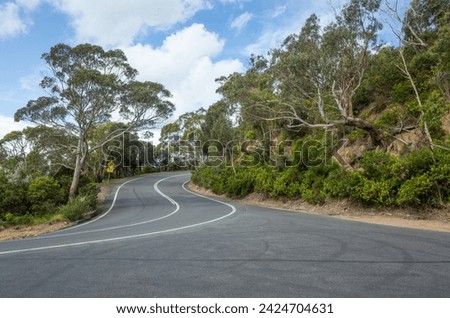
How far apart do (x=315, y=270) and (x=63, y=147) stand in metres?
25.6

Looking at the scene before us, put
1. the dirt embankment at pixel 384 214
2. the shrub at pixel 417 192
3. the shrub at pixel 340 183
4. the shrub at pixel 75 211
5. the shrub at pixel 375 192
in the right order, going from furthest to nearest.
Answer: the shrub at pixel 75 211 < the shrub at pixel 340 183 < the shrub at pixel 375 192 < the shrub at pixel 417 192 < the dirt embankment at pixel 384 214

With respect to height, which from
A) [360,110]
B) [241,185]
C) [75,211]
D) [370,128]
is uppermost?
[360,110]

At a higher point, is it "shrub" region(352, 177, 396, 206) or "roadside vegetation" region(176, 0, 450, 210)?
"roadside vegetation" region(176, 0, 450, 210)

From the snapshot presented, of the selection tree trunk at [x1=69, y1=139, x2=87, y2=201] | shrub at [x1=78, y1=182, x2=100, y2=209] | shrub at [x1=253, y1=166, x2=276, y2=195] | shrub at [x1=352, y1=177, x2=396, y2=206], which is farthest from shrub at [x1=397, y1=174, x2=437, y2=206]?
tree trunk at [x1=69, y1=139, x2=87, y2=201]

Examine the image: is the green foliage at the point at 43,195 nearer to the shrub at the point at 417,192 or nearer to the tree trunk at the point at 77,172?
the tree trunk at the point at 77,172

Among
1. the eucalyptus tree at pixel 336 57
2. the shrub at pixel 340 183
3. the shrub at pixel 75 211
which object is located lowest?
the shrub at pixel 75 211

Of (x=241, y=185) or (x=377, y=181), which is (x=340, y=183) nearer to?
(x=377, y=181)

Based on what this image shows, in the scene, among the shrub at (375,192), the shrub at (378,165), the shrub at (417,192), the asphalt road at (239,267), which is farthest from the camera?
the shrub at (378,165)

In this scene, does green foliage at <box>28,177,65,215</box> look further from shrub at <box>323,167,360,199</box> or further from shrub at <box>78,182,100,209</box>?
shrub at <box>323,167,360,199</box>

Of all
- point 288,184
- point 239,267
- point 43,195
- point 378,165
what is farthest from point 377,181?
point 43,195

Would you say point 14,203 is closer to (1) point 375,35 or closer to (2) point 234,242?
(2) point 234,242

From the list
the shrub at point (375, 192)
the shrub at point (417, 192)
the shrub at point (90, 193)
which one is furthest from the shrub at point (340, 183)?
the shrub at point (90, 193)

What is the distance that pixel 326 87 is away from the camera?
1889 centimetres
